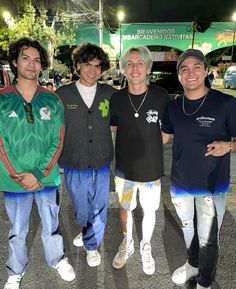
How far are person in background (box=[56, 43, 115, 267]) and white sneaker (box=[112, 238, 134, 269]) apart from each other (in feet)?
0.59

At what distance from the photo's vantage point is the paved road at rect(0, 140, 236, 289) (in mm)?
2785

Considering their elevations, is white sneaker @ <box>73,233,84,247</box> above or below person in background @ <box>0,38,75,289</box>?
below

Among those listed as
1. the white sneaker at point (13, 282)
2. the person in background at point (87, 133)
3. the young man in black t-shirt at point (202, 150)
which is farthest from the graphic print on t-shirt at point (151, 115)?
the white sneaker at point (13, 282)

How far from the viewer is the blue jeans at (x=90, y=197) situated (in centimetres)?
301

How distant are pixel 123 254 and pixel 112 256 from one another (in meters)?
0.17

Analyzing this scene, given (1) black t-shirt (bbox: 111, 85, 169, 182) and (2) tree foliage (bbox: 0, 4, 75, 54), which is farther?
(2) tree foliage (bbox: 0, 4, 75, 54)

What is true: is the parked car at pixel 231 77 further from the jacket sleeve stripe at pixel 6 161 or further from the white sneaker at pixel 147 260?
the jacket sleeve stripe at pixel 6 161

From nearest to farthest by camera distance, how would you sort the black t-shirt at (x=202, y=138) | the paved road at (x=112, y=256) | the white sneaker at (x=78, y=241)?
1. the black t-shirt at (x=202, y=138)
2. the paved road at (x=112, y=256)
3. the white sneaker at (x=78, y=241)

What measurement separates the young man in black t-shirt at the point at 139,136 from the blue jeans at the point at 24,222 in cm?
67

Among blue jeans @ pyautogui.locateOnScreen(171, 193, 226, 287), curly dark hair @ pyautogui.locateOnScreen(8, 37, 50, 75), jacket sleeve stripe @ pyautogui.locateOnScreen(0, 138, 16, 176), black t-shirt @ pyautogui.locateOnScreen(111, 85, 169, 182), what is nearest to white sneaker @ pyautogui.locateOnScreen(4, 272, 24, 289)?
jacket sleeve stripe @ pyautogui.locateOnScreen(0, 138, 16, 176)

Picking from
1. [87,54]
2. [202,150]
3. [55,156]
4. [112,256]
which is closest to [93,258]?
[112,256]

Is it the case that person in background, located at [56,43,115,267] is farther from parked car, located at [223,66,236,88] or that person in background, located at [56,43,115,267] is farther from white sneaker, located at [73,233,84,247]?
parked car, located at [223,66,236,88]

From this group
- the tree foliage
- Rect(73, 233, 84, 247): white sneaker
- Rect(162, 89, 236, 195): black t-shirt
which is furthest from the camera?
the tree foliage

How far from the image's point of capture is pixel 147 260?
3016 millimetres
